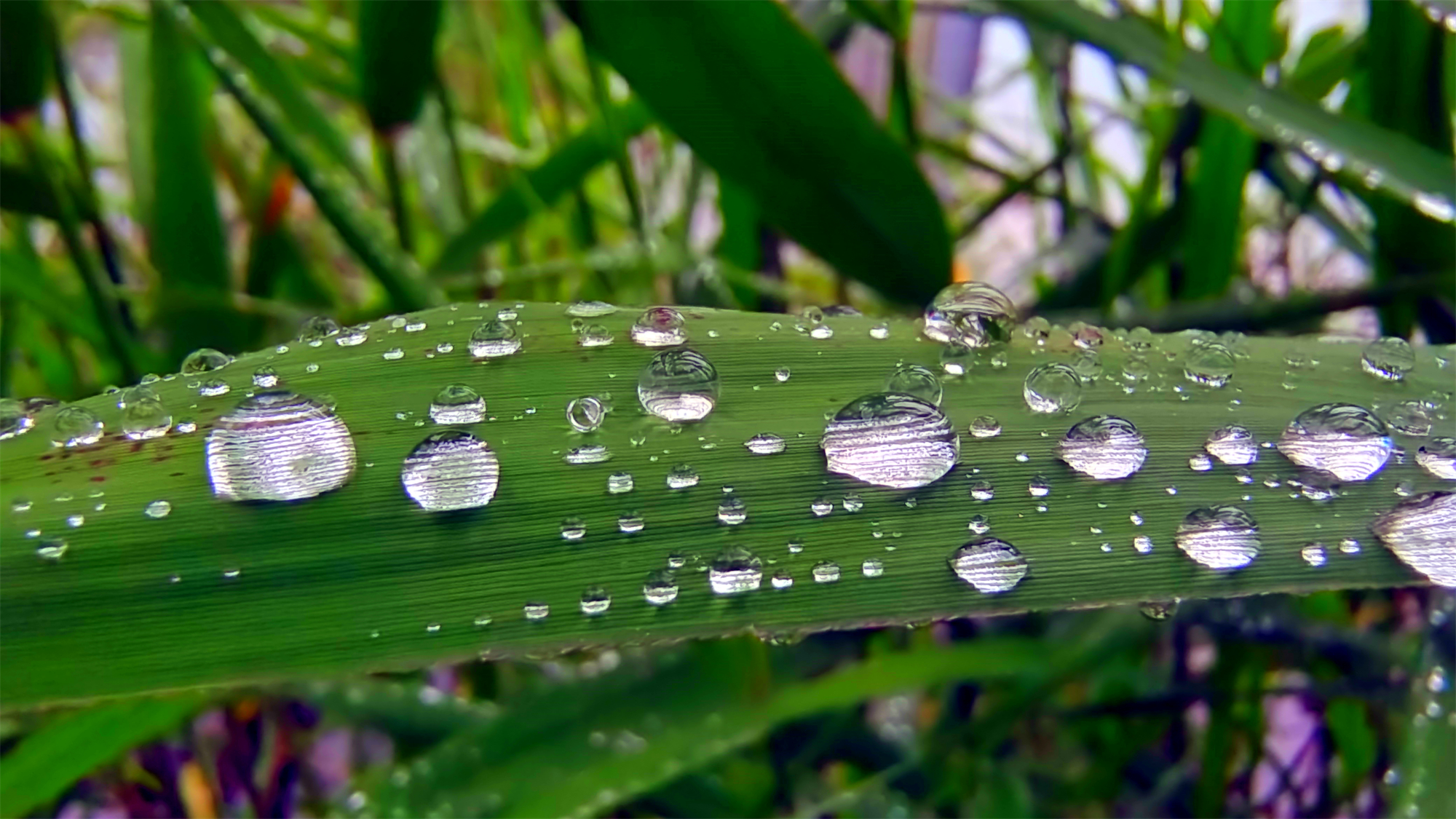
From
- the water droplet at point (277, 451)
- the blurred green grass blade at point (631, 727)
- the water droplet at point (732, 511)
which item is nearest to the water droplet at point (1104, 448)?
the water droplet at point (732, 511)

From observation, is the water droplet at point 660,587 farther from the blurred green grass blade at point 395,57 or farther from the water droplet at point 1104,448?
the blurred green grass blade at point 395,57

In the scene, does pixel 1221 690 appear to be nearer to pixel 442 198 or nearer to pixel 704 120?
pixel 704 120

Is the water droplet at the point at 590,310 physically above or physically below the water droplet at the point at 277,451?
above

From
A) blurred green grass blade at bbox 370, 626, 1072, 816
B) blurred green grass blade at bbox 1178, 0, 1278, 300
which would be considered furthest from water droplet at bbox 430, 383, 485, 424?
blurred green grass blade at bbox 1178, 0, 1278, 300

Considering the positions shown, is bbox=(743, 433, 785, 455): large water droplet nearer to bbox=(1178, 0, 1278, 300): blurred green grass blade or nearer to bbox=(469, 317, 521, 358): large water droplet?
bbox=(469, 317, 521, 358): large water droplet

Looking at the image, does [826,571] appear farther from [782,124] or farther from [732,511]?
[782,124]

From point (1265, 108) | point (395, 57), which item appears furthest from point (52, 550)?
point (1265, 108)
